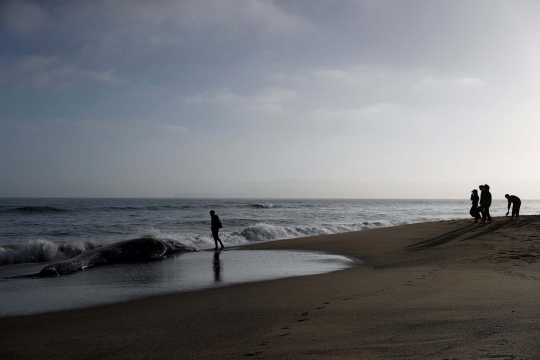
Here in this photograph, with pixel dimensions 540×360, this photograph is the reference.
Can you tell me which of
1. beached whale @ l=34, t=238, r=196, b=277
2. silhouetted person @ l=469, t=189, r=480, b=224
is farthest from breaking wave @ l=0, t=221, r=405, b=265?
silhouetted person @ l=469, t=189, r=480, b=224

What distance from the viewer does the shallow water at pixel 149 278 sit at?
691 centimetres

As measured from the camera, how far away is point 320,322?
463 cm

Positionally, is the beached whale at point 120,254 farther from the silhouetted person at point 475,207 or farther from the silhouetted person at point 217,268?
the silhouetted person at point 475,207

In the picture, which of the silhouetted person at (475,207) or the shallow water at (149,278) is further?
the silhouetted person at (475,207)

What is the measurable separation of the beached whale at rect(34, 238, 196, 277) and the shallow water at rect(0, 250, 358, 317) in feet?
1.61

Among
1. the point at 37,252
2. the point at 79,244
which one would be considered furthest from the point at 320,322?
the point at 79,244

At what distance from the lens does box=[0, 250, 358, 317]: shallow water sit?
6.91 m

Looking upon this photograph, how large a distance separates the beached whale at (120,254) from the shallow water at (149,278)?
0.49 m

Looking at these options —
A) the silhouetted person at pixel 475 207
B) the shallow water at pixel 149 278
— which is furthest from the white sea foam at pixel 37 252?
the silhouetted person at pixel 475 207

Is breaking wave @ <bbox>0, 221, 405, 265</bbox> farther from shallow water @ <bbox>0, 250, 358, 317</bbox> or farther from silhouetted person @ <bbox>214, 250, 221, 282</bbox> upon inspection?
silhouetted person @ <bbox>214, 250, 221, 282</bbox>

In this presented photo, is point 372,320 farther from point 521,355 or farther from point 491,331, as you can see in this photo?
point 521,355

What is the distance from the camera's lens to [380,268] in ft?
31.8

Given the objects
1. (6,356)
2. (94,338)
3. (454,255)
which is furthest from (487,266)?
(6,356)

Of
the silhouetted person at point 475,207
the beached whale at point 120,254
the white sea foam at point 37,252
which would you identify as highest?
the silhouetted person at point 475,207
